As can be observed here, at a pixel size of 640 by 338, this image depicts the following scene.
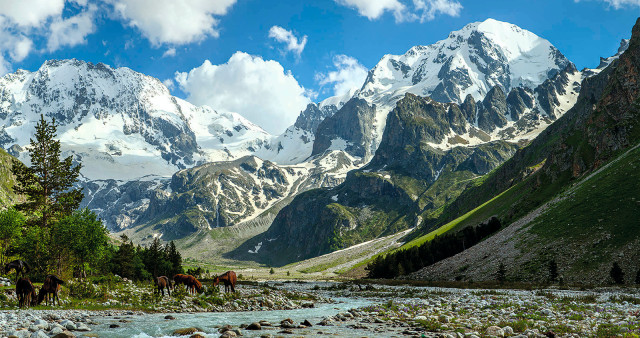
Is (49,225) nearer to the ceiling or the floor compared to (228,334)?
nearer to the ceiling

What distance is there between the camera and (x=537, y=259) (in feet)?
257

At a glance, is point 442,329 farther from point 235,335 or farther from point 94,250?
point 94,250

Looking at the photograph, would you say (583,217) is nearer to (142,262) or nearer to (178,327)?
(178,327)

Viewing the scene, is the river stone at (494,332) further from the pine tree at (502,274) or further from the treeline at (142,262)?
the treeline at (142,262)

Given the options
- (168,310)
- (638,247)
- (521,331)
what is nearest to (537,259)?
(638,247)

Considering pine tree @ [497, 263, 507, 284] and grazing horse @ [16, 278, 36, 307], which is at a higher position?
grazing horse @ [16, 278, 36, 307]

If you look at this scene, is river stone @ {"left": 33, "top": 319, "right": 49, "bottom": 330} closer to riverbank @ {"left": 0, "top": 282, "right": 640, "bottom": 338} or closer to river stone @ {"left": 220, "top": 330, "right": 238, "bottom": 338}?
riverbank @ {"left": 0, "top": 282, "right": 640, "bottom": 338}

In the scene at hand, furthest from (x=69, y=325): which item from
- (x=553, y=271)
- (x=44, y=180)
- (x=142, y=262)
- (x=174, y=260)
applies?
(x=174, y=260)

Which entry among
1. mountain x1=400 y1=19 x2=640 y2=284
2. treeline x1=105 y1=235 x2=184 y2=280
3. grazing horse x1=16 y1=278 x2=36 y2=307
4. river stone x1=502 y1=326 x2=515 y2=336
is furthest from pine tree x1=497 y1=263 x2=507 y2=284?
treeline x1=105 y1=235 x2=184 y2=280

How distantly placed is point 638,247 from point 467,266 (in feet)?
137

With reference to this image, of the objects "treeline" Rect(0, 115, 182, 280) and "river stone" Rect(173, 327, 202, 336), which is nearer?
"river stone" Rect(173, 327, 202, 336)

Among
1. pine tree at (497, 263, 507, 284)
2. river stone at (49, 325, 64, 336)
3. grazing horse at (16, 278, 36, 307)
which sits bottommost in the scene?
pine tree at (497, 263, 507, 284)

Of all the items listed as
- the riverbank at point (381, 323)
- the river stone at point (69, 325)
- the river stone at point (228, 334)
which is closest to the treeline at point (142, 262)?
the riverbank at point (381, 323)

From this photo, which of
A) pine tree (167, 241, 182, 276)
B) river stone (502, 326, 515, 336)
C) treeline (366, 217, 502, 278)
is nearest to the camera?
river stone (502, 326, 515, 336)
